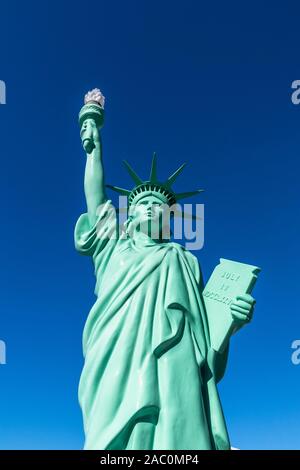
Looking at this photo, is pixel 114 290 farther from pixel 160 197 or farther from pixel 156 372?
pixel 160 197

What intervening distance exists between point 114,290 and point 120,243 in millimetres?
1109

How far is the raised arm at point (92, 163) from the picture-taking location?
6.74 metres

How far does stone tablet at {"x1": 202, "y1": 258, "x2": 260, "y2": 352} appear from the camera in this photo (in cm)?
535

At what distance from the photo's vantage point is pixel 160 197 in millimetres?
7078

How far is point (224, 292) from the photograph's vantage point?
566 cm

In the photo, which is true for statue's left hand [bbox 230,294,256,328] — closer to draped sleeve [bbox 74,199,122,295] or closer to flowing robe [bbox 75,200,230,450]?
flowing robe [bbox 75,200,230,450]

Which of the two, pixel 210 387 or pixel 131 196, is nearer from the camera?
pixel 210 387

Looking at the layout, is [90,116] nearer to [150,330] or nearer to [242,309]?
[150,330]

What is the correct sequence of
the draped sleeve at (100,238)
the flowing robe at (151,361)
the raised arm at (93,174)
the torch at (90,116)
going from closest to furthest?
1. the flowing robe at (151,361)
2. the draped sleeve at (100,238)
3. the raised arm at (93,174)
4. the torch at (90,116)

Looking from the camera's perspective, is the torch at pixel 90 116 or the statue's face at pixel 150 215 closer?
the statue's face at pixel 150 215

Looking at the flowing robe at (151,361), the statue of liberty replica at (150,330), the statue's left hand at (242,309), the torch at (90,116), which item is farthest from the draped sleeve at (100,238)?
the statue's left hand at (242,309)

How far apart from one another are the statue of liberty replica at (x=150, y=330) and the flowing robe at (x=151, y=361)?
11mm

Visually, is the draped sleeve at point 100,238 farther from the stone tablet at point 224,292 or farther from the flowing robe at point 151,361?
the stone tablet at point 224,292
